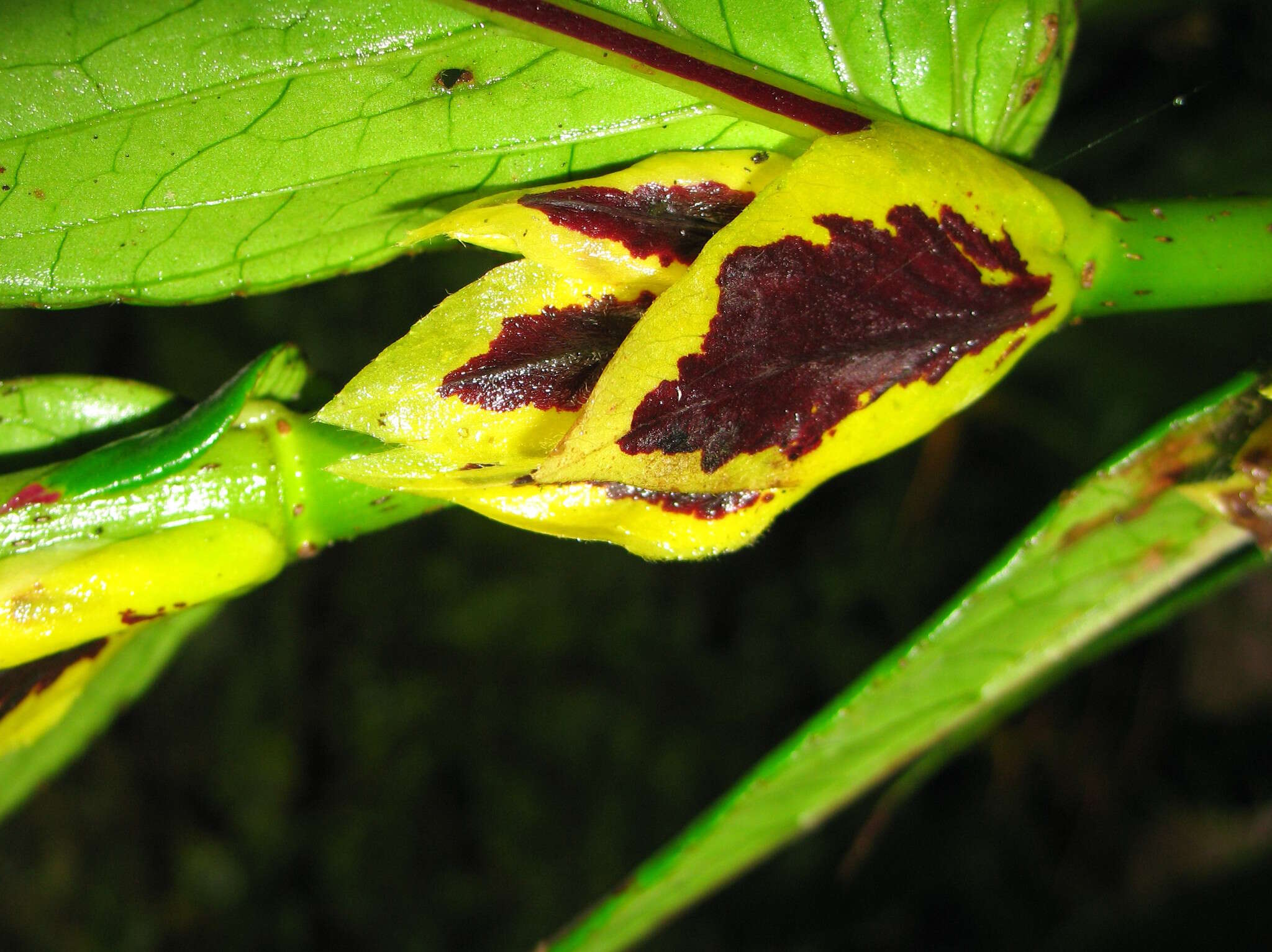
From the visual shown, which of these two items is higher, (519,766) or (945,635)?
(945,635)

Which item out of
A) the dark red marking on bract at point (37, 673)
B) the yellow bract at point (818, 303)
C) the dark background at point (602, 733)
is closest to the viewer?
the yellow bract at point (818, 303)

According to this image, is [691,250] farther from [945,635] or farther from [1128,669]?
[1128,669]

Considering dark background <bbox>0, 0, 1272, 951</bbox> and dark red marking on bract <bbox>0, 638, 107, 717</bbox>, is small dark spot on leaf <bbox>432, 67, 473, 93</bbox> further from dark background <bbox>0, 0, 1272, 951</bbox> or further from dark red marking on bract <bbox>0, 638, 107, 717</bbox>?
dark background <bbox>0, 0, 1272, 951</bbox>

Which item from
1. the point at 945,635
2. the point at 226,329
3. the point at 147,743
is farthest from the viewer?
the point at 147,743

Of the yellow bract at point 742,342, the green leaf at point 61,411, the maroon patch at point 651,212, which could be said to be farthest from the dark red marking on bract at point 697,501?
the green leaf at point 61,411

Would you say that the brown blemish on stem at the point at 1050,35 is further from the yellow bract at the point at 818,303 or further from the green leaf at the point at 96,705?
the green leaf at the point at 96,705

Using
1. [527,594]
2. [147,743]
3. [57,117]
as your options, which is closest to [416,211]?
[57,117]
